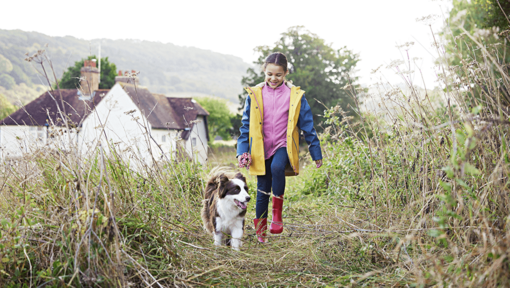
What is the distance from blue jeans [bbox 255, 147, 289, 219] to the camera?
358 cm

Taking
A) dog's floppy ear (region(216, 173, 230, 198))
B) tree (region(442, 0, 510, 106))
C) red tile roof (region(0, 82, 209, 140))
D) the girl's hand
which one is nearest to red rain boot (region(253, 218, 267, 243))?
dog's floppy ear (region(216, 173, 230, 198))

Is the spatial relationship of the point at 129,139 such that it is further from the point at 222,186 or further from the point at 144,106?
the point at 144,106

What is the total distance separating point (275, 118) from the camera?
12.1 ft

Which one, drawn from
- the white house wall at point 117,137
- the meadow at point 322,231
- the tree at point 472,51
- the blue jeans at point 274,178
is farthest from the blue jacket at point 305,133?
the tree at point 472,51

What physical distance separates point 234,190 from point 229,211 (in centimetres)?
21

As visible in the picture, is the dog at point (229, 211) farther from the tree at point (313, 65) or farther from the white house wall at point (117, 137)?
the tree at point (313, 65)

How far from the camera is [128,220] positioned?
88.5 inches

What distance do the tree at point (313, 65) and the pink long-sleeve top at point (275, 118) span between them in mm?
28167

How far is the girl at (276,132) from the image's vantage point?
11.8 ft

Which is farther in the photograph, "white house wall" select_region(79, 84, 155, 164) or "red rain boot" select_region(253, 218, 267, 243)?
"red rain boot" select_region(253, 218, 267, 243)

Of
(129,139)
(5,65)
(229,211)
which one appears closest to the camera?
(229,211)

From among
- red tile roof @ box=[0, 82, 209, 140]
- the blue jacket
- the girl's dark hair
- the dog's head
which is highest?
the girl's dark hair

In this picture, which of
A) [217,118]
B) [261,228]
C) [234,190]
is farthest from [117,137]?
[217,118]

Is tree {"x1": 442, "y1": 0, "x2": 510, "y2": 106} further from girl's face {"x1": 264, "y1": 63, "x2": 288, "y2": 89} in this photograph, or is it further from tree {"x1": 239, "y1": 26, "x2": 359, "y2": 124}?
tree {"x1": 239, "y1": 26, "x2": 359, "y2": 124}
